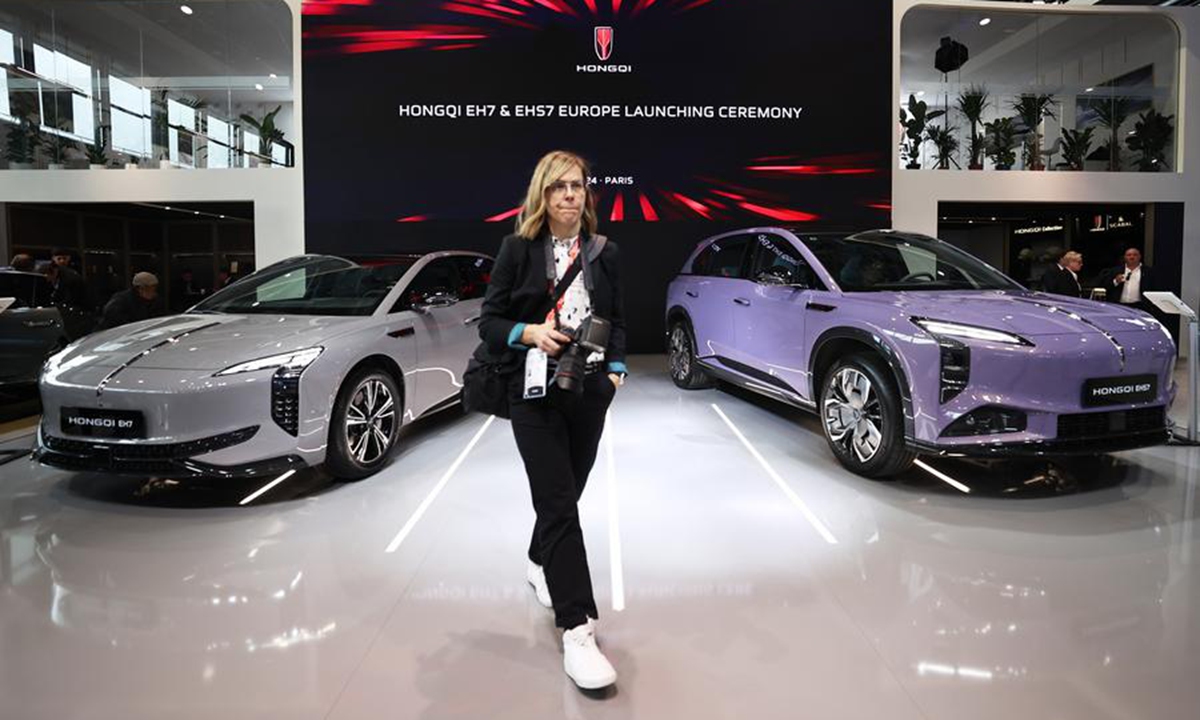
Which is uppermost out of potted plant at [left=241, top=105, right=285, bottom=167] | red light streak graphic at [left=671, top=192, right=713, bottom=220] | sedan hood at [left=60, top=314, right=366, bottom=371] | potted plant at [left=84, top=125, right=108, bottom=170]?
potted plant at [left=241, top=105, right=285, bottom=167]

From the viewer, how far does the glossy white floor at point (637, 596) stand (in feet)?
6.25

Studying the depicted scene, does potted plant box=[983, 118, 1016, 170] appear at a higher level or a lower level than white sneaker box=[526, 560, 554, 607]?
higher

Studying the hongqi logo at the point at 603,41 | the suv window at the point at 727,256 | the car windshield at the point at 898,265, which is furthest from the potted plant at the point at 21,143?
the car windshield at the point at 898,265

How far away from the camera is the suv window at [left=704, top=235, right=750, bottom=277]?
217 inches

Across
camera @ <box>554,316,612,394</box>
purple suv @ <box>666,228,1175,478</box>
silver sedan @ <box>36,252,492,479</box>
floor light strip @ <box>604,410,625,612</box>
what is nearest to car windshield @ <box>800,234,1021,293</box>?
purple suv @ <box>666,228,1175,478</box>

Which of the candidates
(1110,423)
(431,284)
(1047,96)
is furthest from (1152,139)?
(431,284)

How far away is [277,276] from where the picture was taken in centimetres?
464

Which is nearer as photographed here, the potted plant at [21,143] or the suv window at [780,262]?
the suv window at [780,262]

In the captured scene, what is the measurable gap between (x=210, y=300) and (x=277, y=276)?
0.41 metres

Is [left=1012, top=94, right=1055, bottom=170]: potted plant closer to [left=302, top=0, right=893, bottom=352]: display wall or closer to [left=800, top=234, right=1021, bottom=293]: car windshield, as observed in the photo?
[left=302, top=0, right=893, bottom=352]: display wall

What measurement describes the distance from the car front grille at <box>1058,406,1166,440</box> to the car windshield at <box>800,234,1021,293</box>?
42.7 inches

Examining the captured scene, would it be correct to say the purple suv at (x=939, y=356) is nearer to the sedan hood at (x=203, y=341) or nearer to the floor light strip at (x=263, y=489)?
the sedan hood at (x=203, y=341)

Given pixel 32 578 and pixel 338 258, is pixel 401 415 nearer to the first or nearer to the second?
pixel 338 258

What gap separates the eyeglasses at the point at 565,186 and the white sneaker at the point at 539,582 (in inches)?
48.2
